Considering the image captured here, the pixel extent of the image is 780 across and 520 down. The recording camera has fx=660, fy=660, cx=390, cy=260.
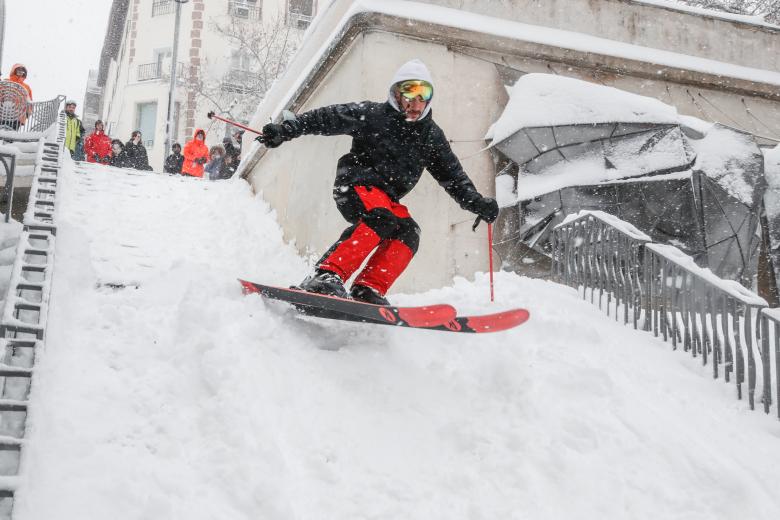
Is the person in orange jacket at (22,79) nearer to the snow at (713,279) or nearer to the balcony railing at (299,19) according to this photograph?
the snow at (713,279)

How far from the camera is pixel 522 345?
4.57m

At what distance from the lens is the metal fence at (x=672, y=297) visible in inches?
187

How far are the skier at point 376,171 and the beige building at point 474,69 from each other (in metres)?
2.40

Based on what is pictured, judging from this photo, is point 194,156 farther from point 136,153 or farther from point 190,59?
point 190,59

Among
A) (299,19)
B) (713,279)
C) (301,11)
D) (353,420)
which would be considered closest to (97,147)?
(353,420)

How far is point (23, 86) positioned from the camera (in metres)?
10.5

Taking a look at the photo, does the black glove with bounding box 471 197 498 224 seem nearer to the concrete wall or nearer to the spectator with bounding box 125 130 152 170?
the concrete wall

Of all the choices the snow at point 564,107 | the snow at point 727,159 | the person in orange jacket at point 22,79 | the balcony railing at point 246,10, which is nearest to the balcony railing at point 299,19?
the balcony railing at point 246,10

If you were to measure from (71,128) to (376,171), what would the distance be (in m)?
11.5

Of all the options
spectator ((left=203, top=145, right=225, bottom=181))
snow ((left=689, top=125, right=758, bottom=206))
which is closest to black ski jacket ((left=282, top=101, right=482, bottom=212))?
snow ((left=689, top=125, right=758, bottom=206))

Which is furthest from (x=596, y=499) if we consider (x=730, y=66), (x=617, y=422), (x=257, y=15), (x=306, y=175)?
(x=257, y=15)

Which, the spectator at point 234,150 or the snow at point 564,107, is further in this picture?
the spectator at point 234,150

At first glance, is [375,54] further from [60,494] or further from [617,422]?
[60,494]

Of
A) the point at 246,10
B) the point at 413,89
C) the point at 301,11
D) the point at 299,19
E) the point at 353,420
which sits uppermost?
the point at 301,11
